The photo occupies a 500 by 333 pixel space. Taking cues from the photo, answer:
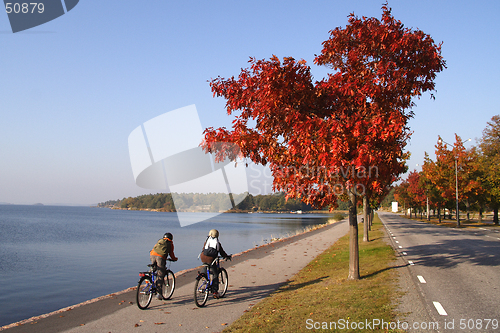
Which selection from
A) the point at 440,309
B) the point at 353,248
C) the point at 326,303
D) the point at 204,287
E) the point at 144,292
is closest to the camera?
the point at 440,309

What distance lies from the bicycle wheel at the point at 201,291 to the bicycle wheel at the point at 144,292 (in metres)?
1.12

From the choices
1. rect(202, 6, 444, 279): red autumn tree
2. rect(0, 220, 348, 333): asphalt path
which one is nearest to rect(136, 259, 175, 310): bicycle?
rect(0, 220, 348, 333): asphalt path

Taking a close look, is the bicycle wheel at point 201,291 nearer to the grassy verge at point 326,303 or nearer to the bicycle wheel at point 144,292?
the bicycle wheel at point 144,292

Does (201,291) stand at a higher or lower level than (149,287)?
lower

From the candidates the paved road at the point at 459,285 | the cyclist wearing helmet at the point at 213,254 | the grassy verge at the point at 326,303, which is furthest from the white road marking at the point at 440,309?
the cyclist wearing helmet at the point at 213,254

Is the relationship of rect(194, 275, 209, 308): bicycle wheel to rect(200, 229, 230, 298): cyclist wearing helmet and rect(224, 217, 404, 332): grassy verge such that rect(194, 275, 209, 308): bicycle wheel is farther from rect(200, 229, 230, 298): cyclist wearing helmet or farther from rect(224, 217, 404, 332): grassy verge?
rect(224, 217, 404, 332): grassy verge

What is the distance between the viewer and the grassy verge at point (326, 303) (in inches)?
252

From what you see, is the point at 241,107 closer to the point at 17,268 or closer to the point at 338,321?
the point at 338,321

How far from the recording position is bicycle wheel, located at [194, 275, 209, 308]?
26.8ft

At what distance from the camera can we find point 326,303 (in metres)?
7.67

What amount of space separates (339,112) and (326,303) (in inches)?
204

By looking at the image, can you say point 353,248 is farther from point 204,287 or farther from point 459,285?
point 204,287

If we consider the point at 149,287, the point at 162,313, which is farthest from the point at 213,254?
the point at 162,313

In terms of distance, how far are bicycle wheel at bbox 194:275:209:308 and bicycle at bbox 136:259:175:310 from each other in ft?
3.30
